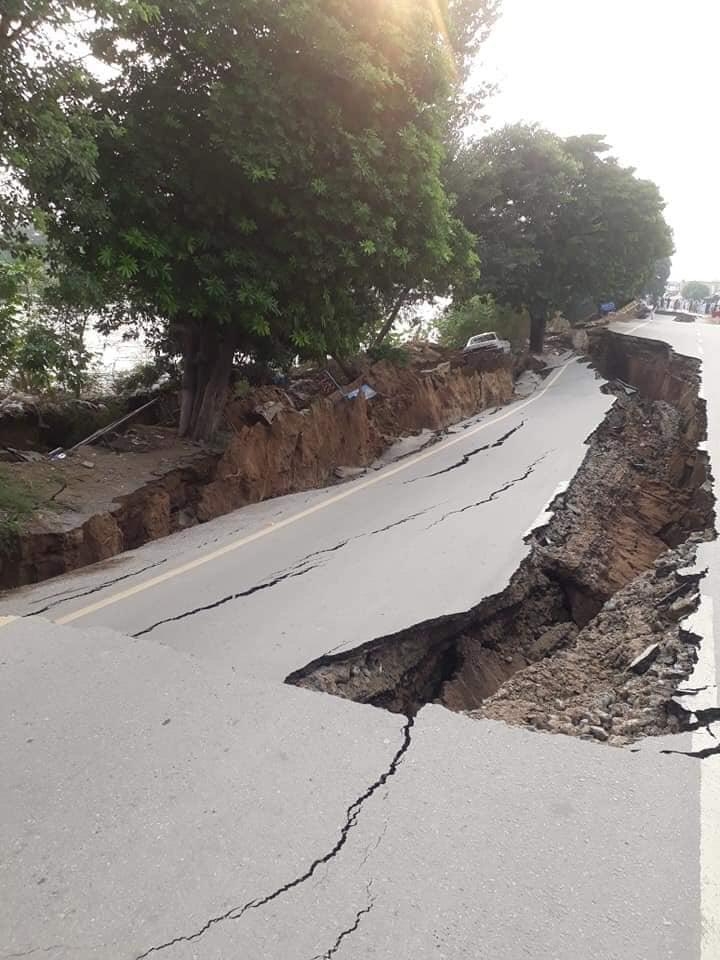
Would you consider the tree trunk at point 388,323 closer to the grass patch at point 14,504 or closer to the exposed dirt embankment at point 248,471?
the exposed dirt embankment at point 248,471

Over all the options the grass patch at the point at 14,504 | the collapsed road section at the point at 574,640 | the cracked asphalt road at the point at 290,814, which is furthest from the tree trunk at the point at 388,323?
the cracked asphalt road at the point at 290,814

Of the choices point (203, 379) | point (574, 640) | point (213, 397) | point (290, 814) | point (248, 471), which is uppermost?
point (203, 379)

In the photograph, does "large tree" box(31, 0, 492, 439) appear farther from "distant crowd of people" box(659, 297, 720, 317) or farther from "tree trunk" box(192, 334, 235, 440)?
"distant crowd of people" box(659, 297, 720, 317)

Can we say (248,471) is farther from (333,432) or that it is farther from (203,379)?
(203,379)

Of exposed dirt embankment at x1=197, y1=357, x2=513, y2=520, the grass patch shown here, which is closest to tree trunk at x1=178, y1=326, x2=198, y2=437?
exposed dirt embankment at x1=197, y1=357, x2=513, y2=520

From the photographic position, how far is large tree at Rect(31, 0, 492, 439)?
764cm

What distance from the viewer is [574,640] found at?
192 inches

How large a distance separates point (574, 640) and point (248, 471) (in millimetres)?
5695

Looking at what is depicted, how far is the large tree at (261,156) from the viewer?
7.64 m

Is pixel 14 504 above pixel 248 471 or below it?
above

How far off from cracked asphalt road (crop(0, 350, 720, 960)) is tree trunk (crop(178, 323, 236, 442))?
6716 millimetres

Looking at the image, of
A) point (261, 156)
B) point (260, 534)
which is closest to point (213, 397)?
point (261, 156)

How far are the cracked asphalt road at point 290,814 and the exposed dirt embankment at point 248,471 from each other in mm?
2676

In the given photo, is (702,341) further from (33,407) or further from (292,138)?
(33,407)
